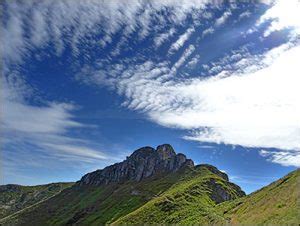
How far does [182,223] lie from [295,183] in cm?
6704

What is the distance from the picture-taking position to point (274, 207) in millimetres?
135750

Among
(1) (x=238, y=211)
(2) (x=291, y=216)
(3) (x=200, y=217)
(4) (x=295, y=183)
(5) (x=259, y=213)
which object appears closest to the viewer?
(2) (x=291, y=216)

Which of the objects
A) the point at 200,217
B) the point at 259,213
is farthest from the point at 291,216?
the point at 200,217

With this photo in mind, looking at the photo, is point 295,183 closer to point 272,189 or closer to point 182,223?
point 272,189

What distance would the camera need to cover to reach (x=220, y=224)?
146 metres

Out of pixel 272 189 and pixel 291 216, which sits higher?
pixel 272 189

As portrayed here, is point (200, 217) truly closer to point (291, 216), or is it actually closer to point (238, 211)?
point (238, 211)

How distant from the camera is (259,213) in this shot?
13775 cm

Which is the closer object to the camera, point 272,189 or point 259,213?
point 259,213

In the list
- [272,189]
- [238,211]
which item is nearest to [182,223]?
[238,211]

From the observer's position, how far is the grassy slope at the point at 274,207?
120550 mm

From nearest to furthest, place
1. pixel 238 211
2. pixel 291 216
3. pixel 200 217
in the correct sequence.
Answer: pixel 291 216, pixel 238 211, pixel 200 217

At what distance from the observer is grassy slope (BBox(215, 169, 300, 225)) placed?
121 metres

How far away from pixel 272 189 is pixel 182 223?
53.4 m
